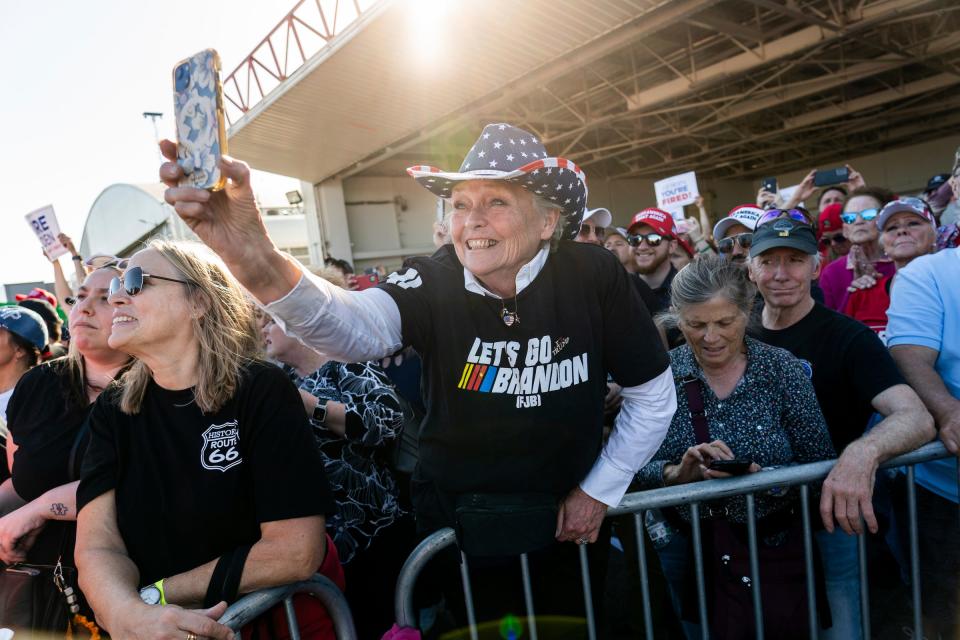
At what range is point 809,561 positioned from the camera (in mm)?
1888

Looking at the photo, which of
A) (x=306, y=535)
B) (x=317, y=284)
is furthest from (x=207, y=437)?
(x=317, y=284)

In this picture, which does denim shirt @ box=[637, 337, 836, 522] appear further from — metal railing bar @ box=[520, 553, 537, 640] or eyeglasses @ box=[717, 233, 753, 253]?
eyeglasses @ box=[717, 233, 753, 253]

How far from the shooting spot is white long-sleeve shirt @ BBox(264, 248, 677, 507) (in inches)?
49.1

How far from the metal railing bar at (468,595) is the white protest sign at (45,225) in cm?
644

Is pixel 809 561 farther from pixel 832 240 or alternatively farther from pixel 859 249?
pixel 832 240

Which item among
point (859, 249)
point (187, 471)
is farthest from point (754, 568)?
point (859, 249)

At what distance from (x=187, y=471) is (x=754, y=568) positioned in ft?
6.27

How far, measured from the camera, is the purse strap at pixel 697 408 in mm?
2170

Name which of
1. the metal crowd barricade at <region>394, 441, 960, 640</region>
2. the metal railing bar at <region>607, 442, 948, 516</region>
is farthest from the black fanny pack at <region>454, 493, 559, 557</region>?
the metal railing bar at <region>607, 442, 948, 516</region>

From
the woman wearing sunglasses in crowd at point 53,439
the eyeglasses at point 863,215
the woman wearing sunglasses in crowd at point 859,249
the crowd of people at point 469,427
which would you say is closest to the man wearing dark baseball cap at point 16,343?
the woman wearing sunglasses in crowd at point 53,439

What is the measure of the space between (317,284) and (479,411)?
2.04 feet

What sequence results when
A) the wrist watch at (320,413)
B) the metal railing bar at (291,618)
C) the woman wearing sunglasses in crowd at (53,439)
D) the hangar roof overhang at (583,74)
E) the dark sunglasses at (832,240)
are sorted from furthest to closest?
the hangar roof overhang at (583,74), the dark sunglasses at (832,240), the wrist watch at (320,413), the woman wearing sunglasses in crowd at (53,439), the metal railing bar at (291,618)

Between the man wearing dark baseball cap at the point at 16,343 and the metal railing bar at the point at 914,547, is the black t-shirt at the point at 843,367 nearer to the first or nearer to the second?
the metal railing bar at the point at 914,547

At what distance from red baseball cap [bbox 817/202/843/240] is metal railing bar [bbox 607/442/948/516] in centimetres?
393
